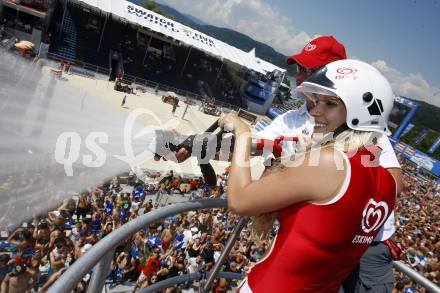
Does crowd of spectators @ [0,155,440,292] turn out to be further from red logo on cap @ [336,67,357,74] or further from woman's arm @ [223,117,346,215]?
red logo on cap @ [336,67,357,74]

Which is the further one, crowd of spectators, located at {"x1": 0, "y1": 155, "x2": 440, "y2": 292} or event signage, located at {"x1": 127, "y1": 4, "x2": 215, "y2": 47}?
event signage, located at {"x1": 127, "y1": 4, "x2": 215, "y2": 47}

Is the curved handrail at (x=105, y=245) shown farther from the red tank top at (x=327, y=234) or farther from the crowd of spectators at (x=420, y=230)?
the crowd of spectators at (x=420, y=230)

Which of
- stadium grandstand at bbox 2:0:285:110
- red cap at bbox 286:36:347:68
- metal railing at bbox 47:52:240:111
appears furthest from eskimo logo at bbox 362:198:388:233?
metal railing at bbox 47:52:240:111

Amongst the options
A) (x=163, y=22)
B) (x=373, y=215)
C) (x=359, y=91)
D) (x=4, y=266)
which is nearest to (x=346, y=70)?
(x=359, y=91)

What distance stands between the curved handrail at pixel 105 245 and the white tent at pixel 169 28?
36.1 m

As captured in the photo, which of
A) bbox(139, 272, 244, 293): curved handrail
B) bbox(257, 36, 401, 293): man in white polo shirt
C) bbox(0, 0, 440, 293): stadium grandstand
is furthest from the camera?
bbox(0, 0, 440, 293): stadium grandstand

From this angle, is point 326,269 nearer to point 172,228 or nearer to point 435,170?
point 172,228

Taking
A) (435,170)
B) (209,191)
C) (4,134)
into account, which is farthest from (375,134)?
(435,170)

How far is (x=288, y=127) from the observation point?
10.8 feet

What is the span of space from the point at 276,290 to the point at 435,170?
3836cm

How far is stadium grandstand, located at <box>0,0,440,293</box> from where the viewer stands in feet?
9.24

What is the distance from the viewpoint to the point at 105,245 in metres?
1.45

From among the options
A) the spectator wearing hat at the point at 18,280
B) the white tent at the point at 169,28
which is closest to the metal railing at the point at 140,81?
the white tent at the point at 169,28

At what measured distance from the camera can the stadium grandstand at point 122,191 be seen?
9.24 feet
